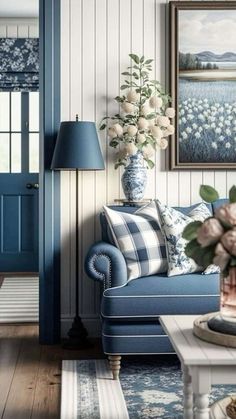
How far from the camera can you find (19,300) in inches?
218

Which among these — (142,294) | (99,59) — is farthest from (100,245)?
(99,59)

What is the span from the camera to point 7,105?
7.19 meters

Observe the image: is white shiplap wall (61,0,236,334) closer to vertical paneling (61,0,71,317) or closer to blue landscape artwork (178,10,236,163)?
vertical paneling (61,0,71,317)

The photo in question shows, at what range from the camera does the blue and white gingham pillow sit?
3.70 meters

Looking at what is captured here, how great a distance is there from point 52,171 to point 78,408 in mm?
1765

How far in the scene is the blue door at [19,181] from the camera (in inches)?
282

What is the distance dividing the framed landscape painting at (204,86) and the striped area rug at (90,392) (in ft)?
4.93

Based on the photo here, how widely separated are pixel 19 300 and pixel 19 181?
1975mm

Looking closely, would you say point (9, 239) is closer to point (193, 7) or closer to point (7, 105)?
point (7, 105)

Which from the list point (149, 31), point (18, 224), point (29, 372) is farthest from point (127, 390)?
point (18, 224)

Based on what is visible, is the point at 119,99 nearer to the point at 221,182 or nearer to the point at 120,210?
the point at 120,210

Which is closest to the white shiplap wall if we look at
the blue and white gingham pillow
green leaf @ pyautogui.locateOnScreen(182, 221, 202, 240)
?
the blue and white gingham pillow

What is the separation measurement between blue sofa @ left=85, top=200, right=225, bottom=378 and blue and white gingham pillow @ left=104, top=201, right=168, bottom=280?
0.10m

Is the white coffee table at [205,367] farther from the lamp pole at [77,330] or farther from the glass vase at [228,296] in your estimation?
the lamp pole at [77,330]
